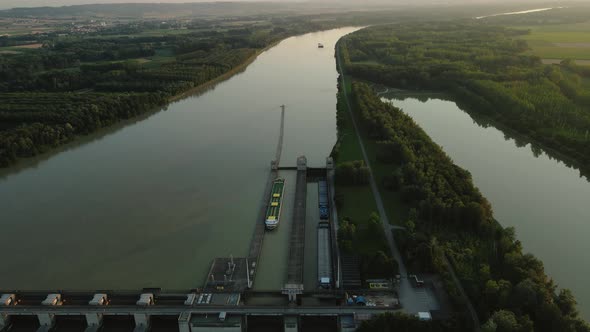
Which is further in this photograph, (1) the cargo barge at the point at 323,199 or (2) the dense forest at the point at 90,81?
(2) the dense forest at the point at 90,81

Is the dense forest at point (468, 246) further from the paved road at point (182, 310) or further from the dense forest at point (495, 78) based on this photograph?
the dense forest at point (495, 78)

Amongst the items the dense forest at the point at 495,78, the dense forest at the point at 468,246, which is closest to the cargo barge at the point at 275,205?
the dense forest at the point at 468,246

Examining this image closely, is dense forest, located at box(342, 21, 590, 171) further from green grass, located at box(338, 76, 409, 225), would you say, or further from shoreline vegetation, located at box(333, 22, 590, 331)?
green grass, located at box(338, 76, 409, 225)

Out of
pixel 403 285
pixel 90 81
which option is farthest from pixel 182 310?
pixel 90 81

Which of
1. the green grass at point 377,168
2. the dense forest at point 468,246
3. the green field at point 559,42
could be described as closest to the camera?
the dense forest at point 468,246

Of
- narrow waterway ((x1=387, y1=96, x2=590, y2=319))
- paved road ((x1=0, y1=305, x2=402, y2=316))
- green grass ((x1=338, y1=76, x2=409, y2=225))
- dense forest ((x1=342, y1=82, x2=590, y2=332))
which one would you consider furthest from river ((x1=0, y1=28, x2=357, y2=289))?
narrow waterway ((x1=387, y1=96, x2=590, y2=319))

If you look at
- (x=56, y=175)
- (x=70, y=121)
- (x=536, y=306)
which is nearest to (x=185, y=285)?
(x=536, y=306)

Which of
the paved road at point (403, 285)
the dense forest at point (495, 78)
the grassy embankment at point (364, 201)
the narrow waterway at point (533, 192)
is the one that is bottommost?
the narrow waterway at point (533, 192)

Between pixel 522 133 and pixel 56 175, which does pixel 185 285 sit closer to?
pixel 56 175
